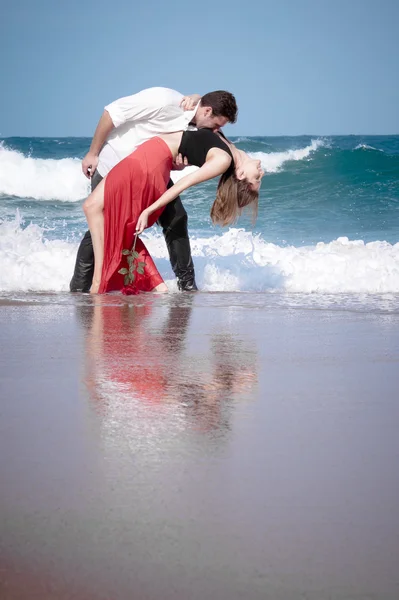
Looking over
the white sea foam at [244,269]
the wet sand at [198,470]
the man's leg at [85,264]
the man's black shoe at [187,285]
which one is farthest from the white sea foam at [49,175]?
the wet sand at [198,470]

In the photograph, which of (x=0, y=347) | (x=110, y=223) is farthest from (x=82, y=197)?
(x=0, y=347)

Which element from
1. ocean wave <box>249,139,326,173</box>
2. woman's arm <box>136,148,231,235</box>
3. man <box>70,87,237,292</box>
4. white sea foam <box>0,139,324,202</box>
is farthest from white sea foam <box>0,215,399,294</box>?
ocean wave <box>249,139,326,173</box>

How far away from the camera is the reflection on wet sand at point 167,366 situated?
2484mm

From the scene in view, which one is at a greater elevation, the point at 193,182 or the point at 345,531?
the point at 193,182

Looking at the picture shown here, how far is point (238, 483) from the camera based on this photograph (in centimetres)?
182

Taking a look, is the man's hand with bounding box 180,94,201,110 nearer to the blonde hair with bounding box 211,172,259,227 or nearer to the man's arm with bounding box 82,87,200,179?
the man's arm with bounding box 82,87,200,179

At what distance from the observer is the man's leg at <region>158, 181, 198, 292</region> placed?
581 centimetres

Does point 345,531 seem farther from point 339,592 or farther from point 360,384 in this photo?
point 360,384

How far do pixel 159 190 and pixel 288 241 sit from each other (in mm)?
8320

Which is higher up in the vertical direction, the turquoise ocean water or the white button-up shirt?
the white button-up shirt

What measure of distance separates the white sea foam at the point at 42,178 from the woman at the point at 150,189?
1334 centimetres

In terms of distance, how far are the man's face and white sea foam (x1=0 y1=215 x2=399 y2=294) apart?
181cm

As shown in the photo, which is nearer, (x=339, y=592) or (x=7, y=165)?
(x=339, y=592)

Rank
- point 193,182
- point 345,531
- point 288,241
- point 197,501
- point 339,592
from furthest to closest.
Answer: point 288,241 < point 193,182 < point 197,501 < point 345,531 < point 339,592
